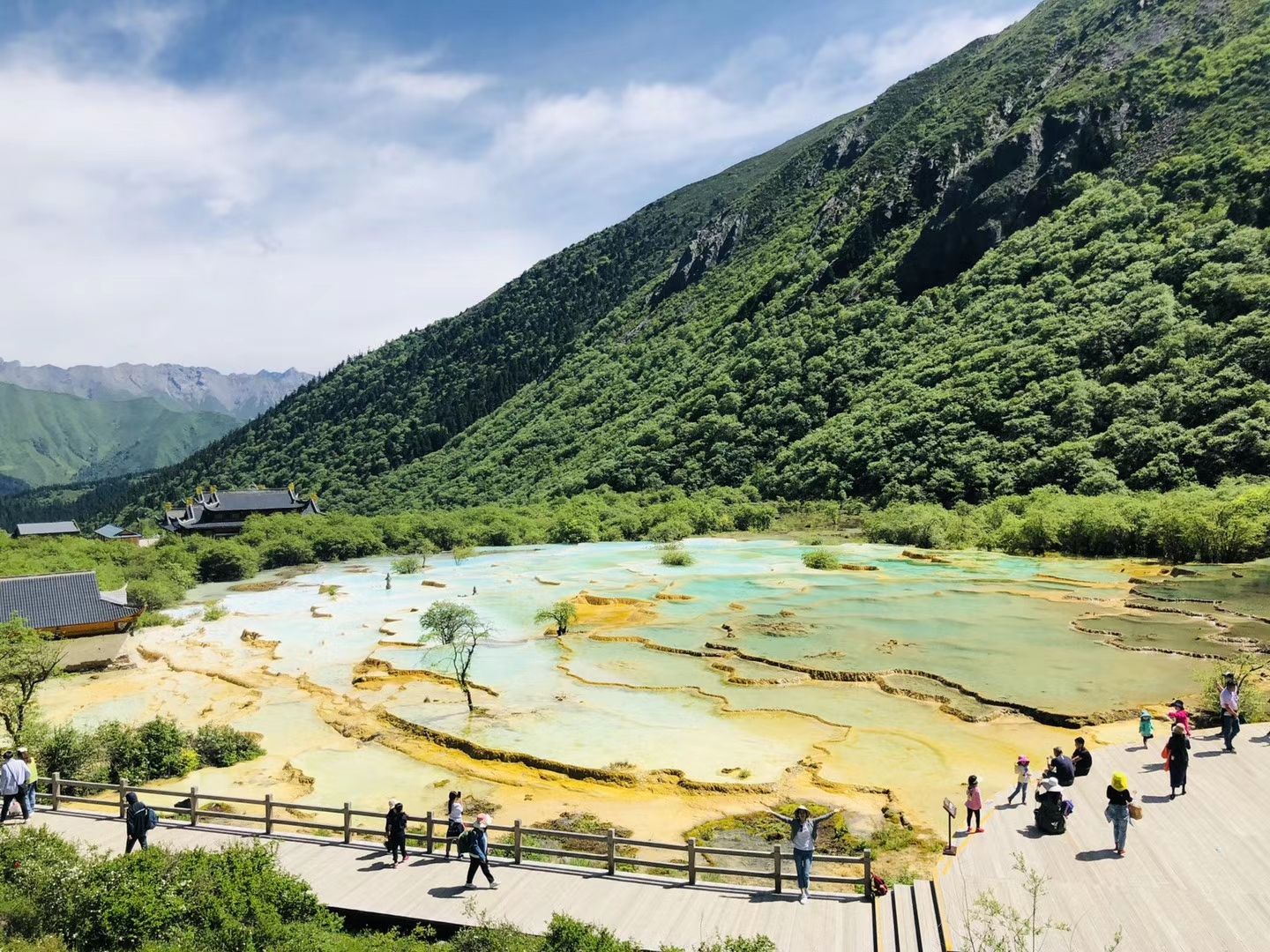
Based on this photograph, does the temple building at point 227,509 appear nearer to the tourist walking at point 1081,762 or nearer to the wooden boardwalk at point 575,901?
the wooden boardwalk at point 575,901

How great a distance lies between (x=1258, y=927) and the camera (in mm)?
11070

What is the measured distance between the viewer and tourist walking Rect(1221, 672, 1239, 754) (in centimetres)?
1717

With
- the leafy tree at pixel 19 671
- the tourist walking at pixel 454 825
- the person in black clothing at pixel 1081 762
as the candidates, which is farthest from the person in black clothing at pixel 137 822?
the person in black clothing at pixel 1081 762

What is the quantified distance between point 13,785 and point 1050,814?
22339 mm

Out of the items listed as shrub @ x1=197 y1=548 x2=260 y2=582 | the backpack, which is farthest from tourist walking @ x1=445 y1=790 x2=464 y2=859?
shrub @ x1=197 y1=548 x2=260 y2=582

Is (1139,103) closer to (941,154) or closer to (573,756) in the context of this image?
(941,154)

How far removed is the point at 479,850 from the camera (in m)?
13.8

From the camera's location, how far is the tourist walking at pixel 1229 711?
56.3 ft

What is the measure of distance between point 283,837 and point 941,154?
16774 cm

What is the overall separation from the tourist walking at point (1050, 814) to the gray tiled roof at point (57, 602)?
44284mm

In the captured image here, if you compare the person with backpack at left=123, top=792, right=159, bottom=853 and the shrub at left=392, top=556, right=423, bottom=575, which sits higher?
the person with backpack at left=123, top=792, right=159, bottom=853

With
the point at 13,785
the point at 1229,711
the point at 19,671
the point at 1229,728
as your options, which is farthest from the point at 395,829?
the point at 19,671

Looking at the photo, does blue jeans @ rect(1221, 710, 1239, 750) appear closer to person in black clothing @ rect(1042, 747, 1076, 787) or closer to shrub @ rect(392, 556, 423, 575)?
person in black clothing @ rect(1042, 747, 1076, 787)

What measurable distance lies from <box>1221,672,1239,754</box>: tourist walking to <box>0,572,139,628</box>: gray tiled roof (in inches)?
1893
